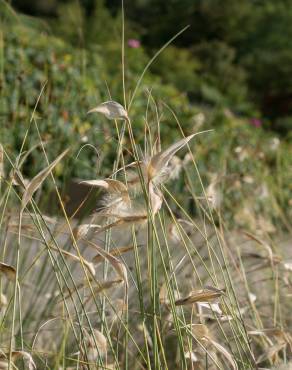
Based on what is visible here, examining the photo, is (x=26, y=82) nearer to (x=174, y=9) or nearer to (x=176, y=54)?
(x=176, y=54)

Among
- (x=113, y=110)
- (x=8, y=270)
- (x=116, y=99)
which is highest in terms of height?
(x=113, y=110)

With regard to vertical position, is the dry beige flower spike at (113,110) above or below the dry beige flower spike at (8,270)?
above

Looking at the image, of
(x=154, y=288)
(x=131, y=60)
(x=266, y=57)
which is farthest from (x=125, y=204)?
(x=266, y=57)

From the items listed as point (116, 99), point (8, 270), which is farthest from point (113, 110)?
point (116, 99)

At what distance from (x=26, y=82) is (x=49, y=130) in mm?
1134

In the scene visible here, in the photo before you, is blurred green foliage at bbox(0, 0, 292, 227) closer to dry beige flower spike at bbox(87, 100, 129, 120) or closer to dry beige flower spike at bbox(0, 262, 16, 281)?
dry beige flower spike at bbox(87, 100, 129, 120)

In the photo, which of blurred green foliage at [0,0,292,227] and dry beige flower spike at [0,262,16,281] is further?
blurred green foliage at [0,0,292,227]

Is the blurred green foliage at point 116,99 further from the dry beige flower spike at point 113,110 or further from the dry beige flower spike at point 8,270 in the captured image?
the dry beige flower spike at point 8,270

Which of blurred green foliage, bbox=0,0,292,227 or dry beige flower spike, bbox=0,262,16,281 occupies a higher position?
dry beige flower spike, bbox=0,262,16,281

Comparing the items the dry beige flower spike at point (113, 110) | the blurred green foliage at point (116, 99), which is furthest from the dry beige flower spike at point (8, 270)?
the blurred green foliage at point (116, 99)

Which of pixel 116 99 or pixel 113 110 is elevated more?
pixel 113 110

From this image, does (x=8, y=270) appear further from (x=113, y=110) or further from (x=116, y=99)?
(x=116, y=99)

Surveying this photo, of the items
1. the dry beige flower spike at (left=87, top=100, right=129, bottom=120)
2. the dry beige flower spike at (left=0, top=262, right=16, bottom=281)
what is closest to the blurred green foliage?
the dry beige flower spike at (left=87, top=100, right=129, bottom=120)

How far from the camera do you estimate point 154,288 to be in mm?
1370
